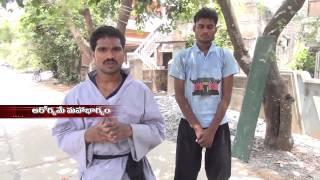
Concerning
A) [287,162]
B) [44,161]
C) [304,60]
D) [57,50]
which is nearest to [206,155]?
[287,162]

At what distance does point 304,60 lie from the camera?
15.7 metres

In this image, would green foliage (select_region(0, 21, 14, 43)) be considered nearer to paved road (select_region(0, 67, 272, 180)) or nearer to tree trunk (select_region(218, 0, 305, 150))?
paved road (select_region(0, 67, 272, 180))

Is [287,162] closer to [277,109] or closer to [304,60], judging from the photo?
[277,109]

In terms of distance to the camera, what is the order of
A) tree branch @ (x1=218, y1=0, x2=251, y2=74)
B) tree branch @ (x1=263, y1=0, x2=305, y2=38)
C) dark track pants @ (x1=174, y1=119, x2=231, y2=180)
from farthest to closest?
tree branch @ (x1=218, y1=0, x2=251, y2=74) < tree branch @ (x1=263, y1=0, x2=305, y2=38) < dark track pants @ (x1=174, y1=119, x2=231, y2=180)

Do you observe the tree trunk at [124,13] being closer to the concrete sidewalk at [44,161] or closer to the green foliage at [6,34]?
the concrete sidewalk at [44,161]

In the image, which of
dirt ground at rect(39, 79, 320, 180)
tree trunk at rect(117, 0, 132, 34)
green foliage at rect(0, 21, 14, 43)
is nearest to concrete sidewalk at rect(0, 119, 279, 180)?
dirt ground at rect(39, 79, 320, 180)

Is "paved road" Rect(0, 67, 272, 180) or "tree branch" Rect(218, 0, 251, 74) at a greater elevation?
"tree branch" Rect(218, 0, 251, 74)

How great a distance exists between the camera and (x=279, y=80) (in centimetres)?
571

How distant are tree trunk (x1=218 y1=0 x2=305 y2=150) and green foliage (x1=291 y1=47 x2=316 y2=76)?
31.7ft

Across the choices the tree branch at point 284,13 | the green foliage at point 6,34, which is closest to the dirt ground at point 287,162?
the tree branch at point 284,13

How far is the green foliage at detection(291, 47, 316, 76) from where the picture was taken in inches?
604

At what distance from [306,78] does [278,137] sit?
3.59 m

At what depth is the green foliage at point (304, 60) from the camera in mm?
15344

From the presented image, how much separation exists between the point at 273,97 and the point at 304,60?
10.8 m
